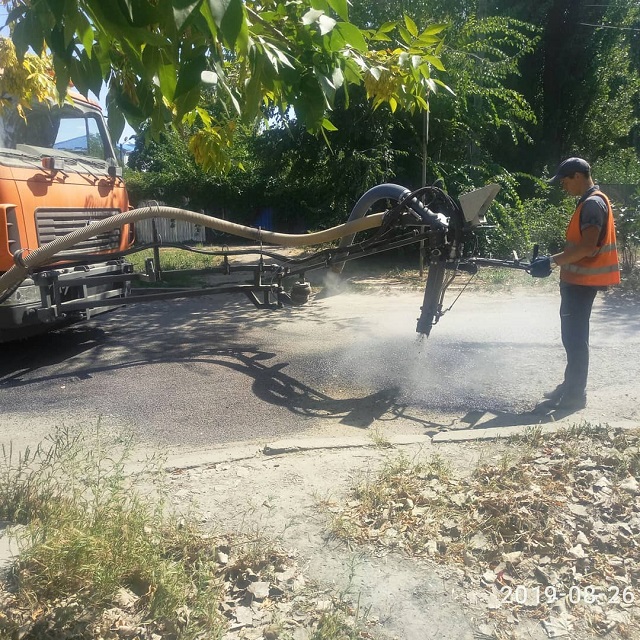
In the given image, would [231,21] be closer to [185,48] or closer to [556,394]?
[185,48]

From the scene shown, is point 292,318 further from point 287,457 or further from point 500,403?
point 287,457

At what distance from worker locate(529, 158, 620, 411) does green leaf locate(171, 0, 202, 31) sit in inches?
160

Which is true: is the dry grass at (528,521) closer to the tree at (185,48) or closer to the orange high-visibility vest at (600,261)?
the orange high-visibility vest at (600,261)

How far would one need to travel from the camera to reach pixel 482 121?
47.5 feet

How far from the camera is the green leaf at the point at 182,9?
188 cm

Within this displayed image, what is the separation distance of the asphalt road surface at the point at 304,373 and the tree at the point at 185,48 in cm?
284

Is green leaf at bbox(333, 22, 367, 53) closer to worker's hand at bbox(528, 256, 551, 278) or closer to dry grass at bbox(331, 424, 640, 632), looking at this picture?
dry grass at bbox(331, 424, 640, 632)

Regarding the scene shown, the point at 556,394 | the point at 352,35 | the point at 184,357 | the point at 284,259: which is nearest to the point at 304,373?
the point at 284,259

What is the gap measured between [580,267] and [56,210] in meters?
5.21

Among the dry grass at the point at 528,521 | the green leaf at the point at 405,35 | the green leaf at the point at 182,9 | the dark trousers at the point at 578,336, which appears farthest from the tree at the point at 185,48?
the dark trousers at the point at 578,336

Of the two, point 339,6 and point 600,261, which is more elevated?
point 339,6

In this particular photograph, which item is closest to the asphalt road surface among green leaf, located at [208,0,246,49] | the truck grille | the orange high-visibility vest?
the orange high-visibility vest
